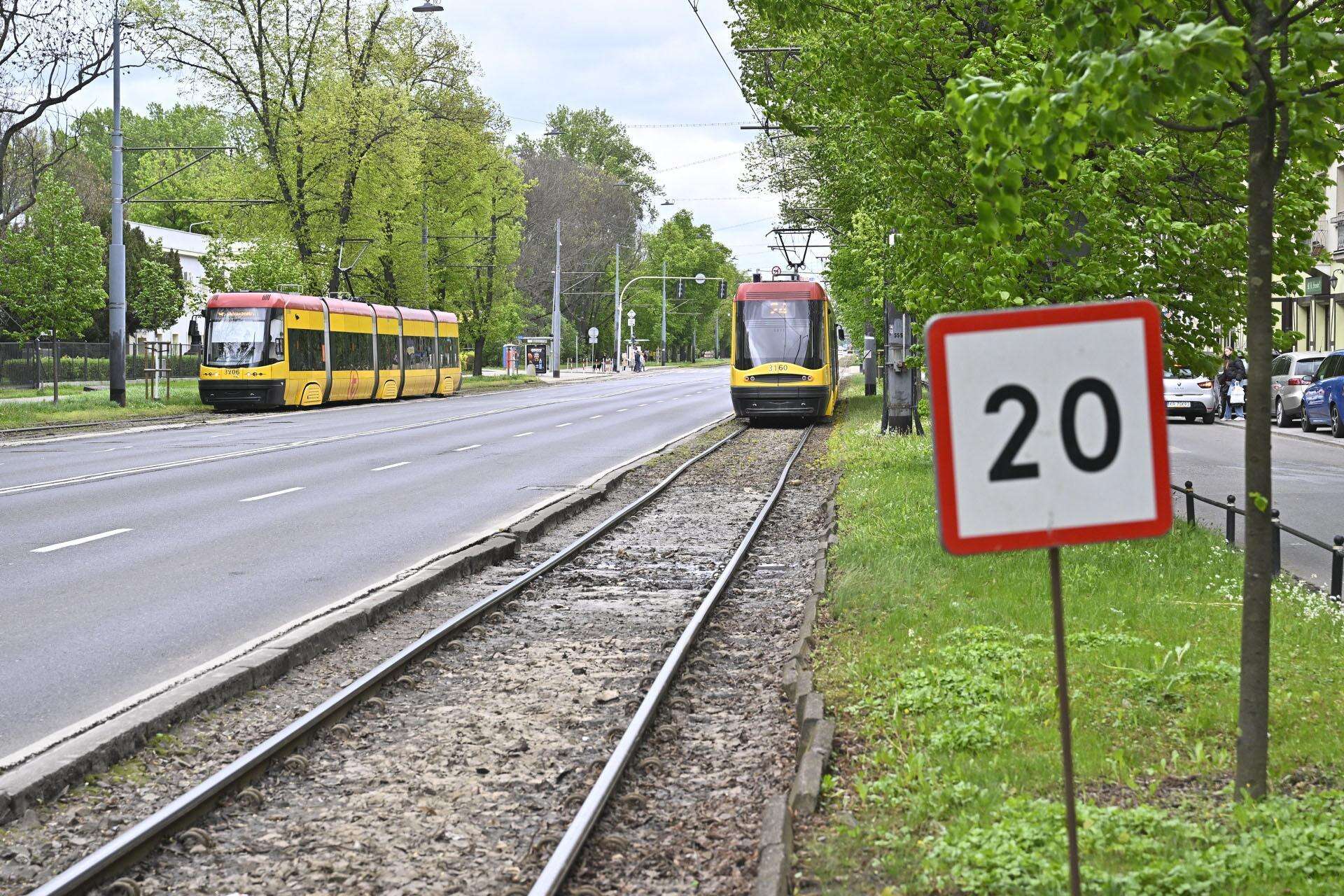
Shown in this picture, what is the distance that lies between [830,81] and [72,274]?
40519 millimetres

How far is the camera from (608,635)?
388 inches

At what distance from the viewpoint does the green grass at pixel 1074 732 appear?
485 cm

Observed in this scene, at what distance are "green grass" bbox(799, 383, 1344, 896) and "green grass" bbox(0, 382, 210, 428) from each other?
26490mm

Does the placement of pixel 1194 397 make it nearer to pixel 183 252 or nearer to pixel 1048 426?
pixel 1048 426

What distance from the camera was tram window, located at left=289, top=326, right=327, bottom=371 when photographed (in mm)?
41406

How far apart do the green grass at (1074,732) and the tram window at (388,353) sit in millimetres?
38777

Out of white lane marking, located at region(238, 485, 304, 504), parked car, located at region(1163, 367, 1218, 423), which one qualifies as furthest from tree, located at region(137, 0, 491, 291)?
white lane marking, located at region(238, 485, 304, 504)

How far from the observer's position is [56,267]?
48062 mm

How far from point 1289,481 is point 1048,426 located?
1837 cm

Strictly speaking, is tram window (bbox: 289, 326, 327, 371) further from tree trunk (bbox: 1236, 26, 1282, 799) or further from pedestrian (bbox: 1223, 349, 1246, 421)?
tree trunk (bbox: 1236, 26, 1282, 799)

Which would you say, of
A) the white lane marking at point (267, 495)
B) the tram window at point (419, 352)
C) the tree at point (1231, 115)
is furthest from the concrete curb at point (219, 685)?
the tram window at point (419, 352)

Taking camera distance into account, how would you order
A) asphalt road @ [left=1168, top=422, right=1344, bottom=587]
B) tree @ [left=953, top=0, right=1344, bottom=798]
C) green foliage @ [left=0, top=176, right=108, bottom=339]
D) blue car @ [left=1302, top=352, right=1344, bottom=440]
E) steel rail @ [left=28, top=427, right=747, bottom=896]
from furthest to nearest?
1. green foliage @ [left=0, top=176, right=108, bottom=339]
2. blue car @ [left=1302, top=352, right=1344, bottom=440]
3. asphalt road @ [left=1168, top=422, right=1344, bottom=587]
4. steel rail @ [left=28, top=427, right=747, bottom=896]
5. tree @ [left=953, top=0, right=1344, bottom=798]

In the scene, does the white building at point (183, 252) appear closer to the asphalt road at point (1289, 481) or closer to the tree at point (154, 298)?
the tree at point (154, 298)

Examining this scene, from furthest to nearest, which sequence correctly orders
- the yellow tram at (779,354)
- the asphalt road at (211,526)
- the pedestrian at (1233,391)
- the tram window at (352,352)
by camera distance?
1. the tram window at (352,352)
2. the pedestrian at (1233,391)
3. the yellow tram at (779,354)
4. the asphalt road at (211,526)
